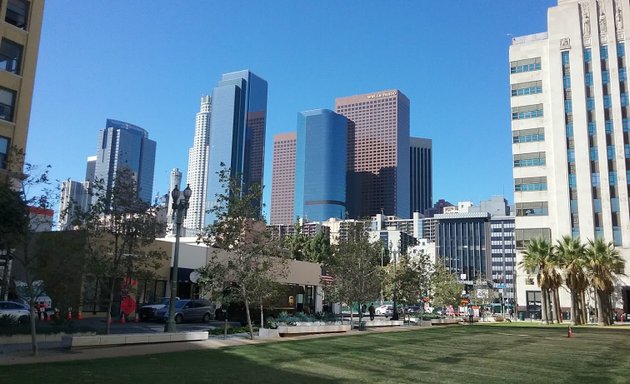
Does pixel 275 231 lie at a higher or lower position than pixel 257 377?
higher

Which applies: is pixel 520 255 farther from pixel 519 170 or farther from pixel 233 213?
pixel 233 213

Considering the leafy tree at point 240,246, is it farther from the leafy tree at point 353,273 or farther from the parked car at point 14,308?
A: the leafy tree at point 353,273

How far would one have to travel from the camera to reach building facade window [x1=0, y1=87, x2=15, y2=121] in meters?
36.2

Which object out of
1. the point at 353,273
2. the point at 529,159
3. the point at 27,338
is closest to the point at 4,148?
the point at 27,338

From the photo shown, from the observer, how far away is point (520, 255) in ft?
254

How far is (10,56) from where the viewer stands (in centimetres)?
3725

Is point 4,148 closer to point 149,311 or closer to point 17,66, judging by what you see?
point 17,66

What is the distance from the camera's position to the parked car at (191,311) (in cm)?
3522

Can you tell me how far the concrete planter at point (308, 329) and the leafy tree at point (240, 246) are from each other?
8.78ft

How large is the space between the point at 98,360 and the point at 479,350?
14.0 metres

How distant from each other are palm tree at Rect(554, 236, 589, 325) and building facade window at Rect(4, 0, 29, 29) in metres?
53.8

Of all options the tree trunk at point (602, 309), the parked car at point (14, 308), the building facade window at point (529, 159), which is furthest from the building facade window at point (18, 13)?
the building facade window at point (529, 159)

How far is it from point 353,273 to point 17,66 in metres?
26.5

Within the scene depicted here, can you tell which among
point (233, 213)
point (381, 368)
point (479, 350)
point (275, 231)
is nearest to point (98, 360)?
point (381, 368)
